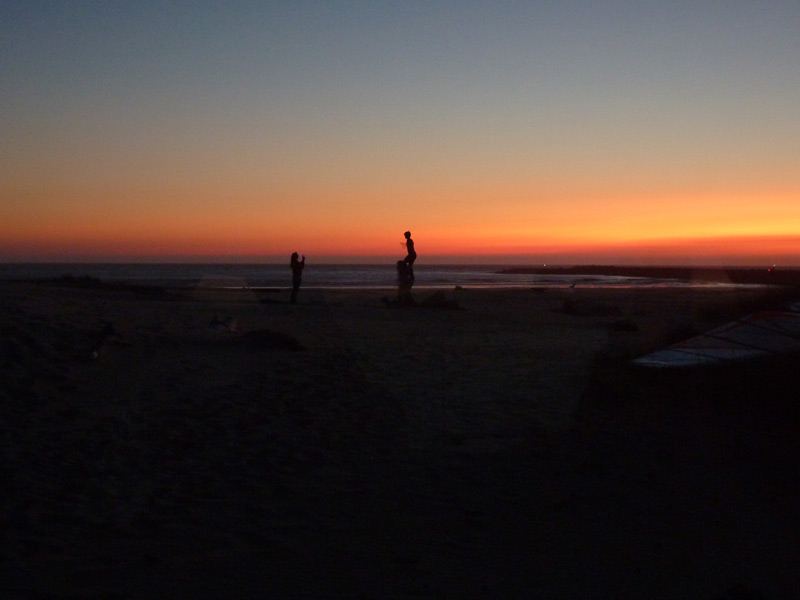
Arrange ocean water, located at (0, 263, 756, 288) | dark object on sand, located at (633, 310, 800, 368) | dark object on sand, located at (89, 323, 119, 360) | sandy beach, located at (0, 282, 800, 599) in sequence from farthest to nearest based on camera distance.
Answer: ocean water, located at (0, 263, 756, 288) → dark object on sand, located at (89, 323, 119, 360) → dark object on sand, located at (633, 310, 800, 368) → sandy beach, located at (0, 282, 800, 599)

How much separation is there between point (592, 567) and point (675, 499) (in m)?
1.54

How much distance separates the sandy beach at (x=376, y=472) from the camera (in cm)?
470

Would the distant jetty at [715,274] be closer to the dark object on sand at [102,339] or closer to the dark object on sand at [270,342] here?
the dark object on sand at [270,342]

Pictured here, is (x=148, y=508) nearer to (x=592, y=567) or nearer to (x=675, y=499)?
(x=592, y=567)

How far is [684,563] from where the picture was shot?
4934 millimetres

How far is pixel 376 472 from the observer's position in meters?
6.52

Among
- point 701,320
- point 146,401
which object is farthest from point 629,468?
point 701,320

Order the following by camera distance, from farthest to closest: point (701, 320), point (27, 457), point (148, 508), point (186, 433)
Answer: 1. point (701, 320)
2. point (186, 433)
3. point (27, 457)
4. point (148, 508)

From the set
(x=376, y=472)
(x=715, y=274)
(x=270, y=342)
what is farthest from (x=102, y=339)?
(x=715, y=274)

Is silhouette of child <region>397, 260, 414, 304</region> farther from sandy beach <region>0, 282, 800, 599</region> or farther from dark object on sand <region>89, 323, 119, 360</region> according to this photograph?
dark object on sand <region>89, 323, 119, 360</region>

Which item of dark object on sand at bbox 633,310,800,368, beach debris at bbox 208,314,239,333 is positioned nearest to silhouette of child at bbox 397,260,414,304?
beach debris at bbox 208,314,239,333

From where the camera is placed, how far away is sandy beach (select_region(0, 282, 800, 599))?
4699 millimetres

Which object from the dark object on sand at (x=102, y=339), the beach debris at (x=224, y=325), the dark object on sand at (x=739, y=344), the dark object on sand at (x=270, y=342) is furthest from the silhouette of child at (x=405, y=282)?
the dark object on sand at (x=102, y=339)

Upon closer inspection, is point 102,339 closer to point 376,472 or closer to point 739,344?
point 376,472
